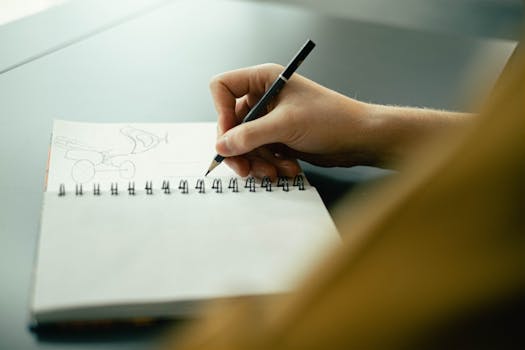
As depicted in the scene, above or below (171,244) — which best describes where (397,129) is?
above

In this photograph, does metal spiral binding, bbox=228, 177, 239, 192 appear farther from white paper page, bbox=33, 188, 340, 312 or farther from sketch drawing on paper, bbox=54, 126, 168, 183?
sketch drawing on paper, bbox=54, 126, 168, 183

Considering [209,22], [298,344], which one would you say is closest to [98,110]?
[209,22]

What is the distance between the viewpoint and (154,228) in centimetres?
70

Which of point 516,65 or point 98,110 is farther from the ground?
point 98,110

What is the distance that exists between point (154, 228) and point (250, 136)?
202 millimetres

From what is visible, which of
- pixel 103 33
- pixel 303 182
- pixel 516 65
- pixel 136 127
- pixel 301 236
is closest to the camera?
pixel 516 65

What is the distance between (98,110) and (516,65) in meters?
0.93

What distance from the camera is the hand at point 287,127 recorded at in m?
0.86

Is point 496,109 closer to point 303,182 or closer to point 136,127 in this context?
point 303,182

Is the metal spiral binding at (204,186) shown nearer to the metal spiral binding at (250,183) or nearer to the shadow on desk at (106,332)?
the metal spiral binding at (250,183)

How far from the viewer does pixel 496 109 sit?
0.14 metres

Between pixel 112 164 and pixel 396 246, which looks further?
pixel 112 164

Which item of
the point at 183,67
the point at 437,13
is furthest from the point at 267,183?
the point at 437,13

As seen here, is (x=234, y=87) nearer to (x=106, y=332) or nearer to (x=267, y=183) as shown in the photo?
(x=267, y=183)
